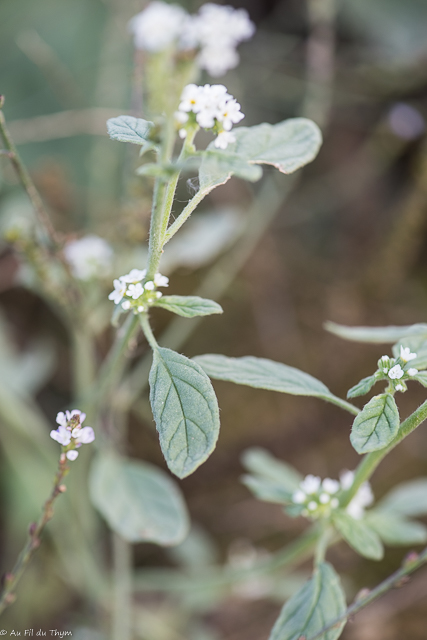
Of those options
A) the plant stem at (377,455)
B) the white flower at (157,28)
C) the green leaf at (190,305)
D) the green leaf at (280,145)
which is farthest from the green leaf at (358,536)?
the white flower at (157,28)

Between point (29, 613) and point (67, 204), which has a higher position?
point (67, 204)

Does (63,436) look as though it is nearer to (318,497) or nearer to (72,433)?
(72,433)

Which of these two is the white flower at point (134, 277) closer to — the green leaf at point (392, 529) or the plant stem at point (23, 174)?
the plant stem at point (23, 174)

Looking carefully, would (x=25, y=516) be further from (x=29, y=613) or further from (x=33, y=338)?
(x=33, y=338)

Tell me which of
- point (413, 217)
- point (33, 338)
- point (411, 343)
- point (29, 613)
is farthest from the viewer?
point (33, 338)

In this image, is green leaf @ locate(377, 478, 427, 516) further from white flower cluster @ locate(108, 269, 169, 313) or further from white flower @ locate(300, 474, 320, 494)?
white flower cluster @ locate(108, 269, 169, 313)

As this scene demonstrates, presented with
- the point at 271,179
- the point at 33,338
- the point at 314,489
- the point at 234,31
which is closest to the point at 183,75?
the point at 234,31

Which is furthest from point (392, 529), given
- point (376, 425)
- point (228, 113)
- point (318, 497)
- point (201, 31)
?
point (201, 31)
